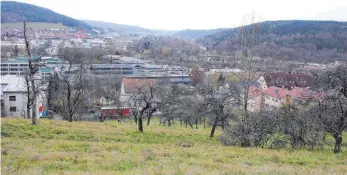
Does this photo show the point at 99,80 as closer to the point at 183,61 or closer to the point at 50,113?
the point at 50,113

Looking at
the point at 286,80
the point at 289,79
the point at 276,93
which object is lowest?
Answer: the point at 276,93

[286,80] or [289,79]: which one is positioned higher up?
[289,79]

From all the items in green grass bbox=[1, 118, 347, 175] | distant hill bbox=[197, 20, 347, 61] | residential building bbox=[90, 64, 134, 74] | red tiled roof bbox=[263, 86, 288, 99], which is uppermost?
distant hill bbox=[197, 20, 347, 61]

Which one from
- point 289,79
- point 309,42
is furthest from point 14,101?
point 309,42

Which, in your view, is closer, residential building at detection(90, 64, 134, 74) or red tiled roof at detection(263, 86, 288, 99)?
red tiled roof at detection(263, 86, 288, 99)

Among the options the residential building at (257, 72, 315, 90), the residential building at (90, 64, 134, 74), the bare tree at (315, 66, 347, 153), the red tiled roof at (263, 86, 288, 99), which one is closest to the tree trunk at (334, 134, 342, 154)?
the bare tree at (315, 66, 347, 153)

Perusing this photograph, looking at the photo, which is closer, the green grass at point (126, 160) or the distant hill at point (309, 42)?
the green grass at point (126, 160)

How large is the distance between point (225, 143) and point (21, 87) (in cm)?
3059

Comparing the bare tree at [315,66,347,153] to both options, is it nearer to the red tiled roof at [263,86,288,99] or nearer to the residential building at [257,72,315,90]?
the red tiled roof at [263,86,288,99]

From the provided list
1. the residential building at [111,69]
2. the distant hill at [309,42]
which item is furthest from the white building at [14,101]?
the distant hill at [309,42]

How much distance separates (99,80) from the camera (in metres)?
65.6

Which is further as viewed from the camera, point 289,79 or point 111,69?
point 111,69

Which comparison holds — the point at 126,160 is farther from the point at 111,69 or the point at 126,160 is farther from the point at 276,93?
the point at 111,69

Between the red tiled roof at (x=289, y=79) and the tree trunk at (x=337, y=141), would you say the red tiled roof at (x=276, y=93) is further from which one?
the tree trunk at (x=337, y=141)
